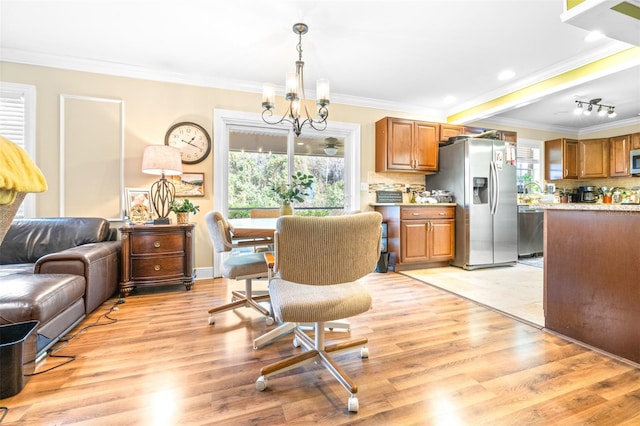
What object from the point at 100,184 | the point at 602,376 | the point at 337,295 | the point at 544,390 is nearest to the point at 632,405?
the point at 602,376

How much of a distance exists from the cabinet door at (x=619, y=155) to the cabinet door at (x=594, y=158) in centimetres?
6

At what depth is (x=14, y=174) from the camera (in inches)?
30.3

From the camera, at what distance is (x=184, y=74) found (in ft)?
11.1

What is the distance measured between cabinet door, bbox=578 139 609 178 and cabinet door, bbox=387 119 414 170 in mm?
3876

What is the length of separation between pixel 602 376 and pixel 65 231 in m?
4.16

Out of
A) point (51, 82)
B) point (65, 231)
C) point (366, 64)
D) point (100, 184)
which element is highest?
point (366, 64)

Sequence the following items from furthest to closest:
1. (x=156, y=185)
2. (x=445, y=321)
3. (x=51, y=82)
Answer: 1. (x=156, y=185)
2. (x=51, y=82)
3. (x=445, y=321)

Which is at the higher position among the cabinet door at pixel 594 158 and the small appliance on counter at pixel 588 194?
the cabinet door at pixel 594 158

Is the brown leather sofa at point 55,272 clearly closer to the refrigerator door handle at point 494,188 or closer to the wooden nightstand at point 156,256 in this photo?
the wooden nightstand at point 156,256

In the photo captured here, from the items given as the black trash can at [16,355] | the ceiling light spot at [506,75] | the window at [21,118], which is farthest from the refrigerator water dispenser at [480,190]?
the window at [21,118]

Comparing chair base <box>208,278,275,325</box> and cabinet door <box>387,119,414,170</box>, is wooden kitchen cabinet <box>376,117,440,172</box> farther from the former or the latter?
chair base <box>208,278,275,325</box>

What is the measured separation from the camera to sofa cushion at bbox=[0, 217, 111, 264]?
2.52m

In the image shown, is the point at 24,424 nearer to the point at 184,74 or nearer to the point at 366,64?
the point at 184,74

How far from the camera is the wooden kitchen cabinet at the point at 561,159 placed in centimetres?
538
